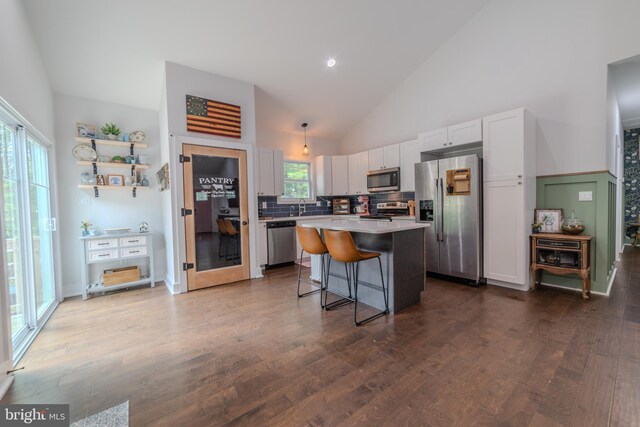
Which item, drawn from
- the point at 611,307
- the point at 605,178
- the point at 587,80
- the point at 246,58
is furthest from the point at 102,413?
the point at 587,80

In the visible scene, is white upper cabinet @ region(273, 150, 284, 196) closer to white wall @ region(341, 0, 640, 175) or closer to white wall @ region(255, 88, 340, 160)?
white wall @ region(255, 88, 340, 160)

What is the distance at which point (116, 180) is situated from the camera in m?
4.11

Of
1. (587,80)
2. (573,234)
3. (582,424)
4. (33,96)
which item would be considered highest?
(587,80)

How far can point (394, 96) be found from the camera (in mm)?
5656

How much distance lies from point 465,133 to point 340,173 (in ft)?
9.37

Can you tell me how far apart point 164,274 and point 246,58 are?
11.7 feet

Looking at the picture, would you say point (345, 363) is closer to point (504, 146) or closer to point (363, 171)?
point (504, 146)

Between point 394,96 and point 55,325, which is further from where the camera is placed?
point 394,96

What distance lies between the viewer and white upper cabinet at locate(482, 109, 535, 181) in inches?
137

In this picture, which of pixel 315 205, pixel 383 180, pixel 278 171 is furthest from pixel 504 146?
pixel 315 205

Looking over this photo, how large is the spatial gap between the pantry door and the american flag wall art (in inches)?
10.3

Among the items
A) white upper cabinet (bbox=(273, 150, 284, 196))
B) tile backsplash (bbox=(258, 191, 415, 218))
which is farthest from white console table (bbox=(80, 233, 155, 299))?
white upper cabinet (bbox=(273, 150, 284, 196))

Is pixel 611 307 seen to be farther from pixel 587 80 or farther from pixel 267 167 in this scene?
pixel 267 167

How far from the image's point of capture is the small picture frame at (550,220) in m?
3.63
